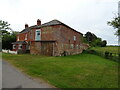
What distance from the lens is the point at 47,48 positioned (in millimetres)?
22984

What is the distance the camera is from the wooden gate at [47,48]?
73.4ft

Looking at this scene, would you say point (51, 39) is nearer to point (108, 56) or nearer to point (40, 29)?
point (40, 29)

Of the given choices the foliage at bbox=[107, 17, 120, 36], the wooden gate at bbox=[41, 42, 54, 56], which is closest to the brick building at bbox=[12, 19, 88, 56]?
the wooden gate at bbox=[41, 42, 54, 56]

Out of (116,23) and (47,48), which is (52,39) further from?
(116,23)

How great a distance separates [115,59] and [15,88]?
1979 cm

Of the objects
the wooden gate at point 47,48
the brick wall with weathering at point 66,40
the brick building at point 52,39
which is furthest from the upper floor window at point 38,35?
the brick wall with weathering at point 66,40

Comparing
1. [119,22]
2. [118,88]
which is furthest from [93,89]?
[119,22]

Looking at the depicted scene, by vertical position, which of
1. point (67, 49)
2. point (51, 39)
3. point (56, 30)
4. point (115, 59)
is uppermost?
point (56, 30)

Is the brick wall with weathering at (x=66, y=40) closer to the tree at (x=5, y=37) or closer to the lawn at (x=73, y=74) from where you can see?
the lawn at (x=73, y=74)

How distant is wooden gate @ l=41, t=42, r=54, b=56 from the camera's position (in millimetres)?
22375

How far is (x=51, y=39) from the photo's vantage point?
22.6m

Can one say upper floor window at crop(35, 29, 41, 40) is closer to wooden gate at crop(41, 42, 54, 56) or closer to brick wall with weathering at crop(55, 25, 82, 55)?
wooden gate at crop(41, 42, 54, 56)

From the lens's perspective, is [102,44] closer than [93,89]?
No

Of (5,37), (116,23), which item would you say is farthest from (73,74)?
(5,37)
